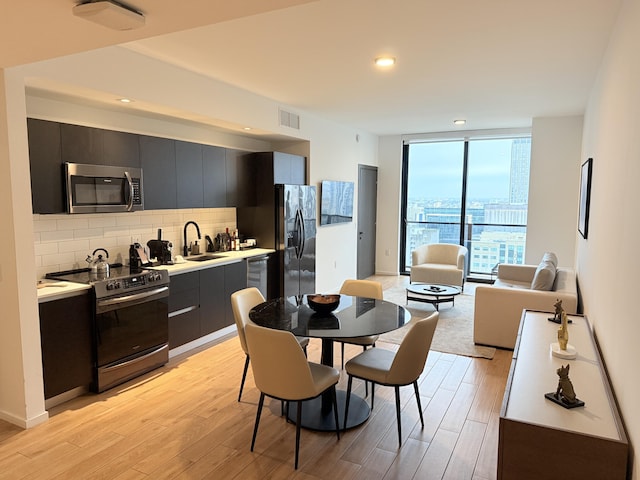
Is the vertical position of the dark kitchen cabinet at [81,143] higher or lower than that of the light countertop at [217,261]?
higher

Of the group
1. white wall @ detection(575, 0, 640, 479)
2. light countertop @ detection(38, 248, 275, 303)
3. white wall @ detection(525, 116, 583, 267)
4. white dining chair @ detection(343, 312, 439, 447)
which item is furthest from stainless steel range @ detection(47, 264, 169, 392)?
white wall @ detection(525, 116, 583, 267)

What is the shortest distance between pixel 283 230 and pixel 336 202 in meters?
1.75

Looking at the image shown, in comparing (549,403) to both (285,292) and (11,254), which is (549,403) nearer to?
(11,254)

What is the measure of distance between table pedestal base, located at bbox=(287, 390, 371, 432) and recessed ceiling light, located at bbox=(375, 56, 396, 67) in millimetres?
2783

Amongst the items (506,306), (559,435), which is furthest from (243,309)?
(506,306)

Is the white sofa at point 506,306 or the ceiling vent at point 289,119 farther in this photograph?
the ceiling vent at point 289,119

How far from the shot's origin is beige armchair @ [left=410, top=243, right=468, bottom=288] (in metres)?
6.98

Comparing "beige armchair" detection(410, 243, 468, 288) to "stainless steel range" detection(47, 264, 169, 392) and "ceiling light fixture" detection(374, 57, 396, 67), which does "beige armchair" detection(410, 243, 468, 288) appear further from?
"stainless steel range" detection(47, 264, 169, 392)

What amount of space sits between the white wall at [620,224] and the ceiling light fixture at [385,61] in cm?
158

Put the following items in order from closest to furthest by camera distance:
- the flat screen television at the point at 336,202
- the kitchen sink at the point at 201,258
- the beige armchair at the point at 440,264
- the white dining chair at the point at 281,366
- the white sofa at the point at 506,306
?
the white dining chair at the point at 281,366 < the white sofa at the point at 506,306 < the kitchen sink at the point at 201,258 < the flat screen television at the point at 336,202 < the beige armchair at the point at 440,264

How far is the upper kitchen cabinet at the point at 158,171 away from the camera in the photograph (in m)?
4.13

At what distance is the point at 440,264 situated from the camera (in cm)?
754

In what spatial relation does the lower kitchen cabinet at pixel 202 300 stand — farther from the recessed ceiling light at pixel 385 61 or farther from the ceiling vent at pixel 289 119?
the recessed ceiling light at pixel 385 61

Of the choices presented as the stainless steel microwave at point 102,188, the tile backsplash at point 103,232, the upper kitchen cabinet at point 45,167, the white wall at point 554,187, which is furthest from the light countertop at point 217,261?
the white wall at point 554,187
